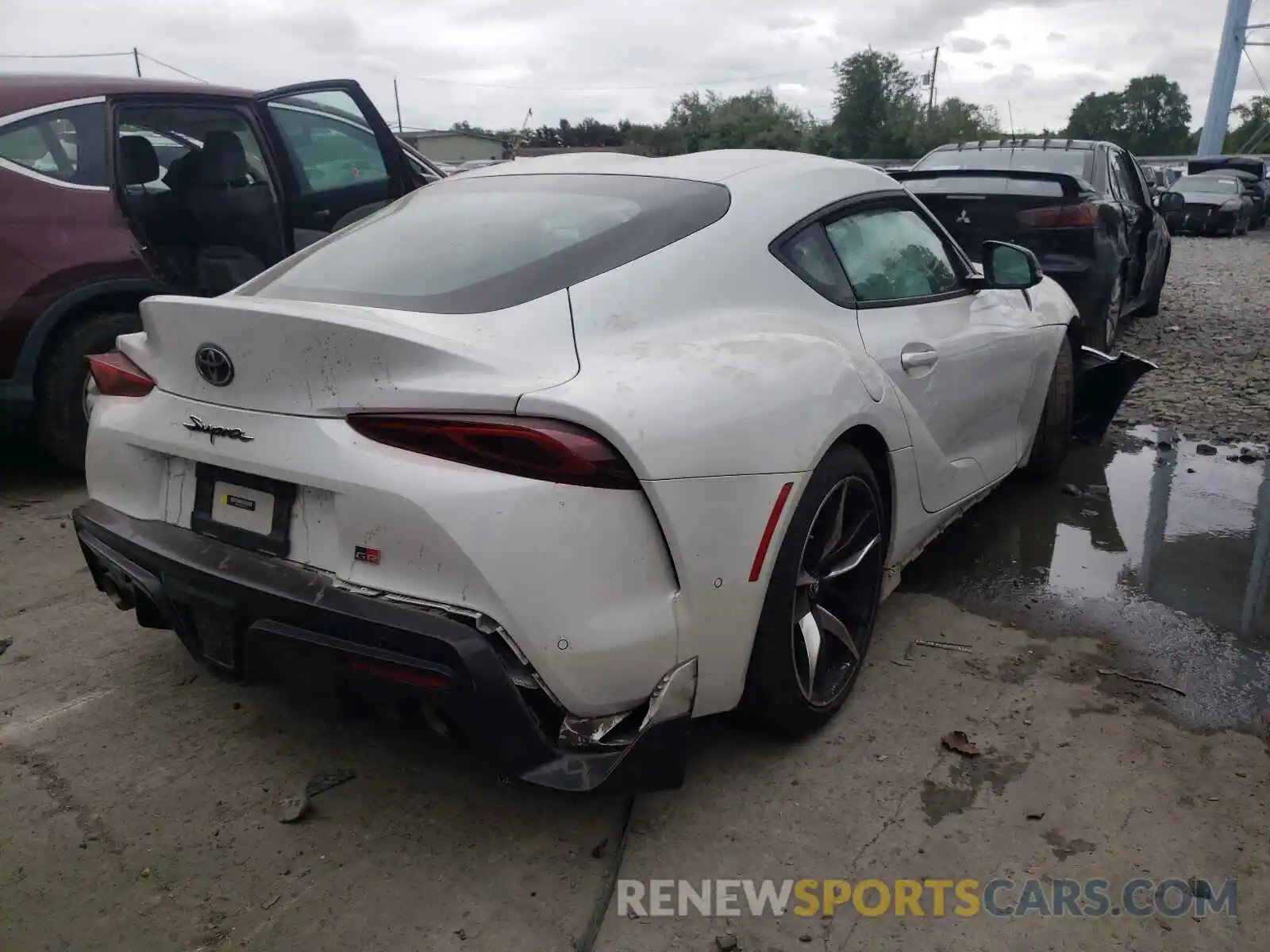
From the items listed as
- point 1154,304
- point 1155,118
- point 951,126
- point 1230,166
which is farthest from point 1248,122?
point 1154,304

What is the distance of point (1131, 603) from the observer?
11.7 feet

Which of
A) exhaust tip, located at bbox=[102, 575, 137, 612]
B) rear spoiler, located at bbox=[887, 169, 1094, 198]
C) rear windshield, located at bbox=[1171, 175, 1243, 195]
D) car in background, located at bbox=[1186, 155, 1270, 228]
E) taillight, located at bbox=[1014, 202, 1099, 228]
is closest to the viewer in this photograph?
exhaust tip, located at bbox=[102, 575, 137, 612]

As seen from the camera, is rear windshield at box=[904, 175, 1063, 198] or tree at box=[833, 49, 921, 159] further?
tree at box=[833, 49, 921, 159]

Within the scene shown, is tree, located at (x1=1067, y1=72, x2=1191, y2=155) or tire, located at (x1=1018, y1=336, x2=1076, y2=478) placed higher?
tree, located at (x1=1067, y1=72, x2=1191, y2=155)

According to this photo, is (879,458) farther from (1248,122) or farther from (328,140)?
(1248,122)

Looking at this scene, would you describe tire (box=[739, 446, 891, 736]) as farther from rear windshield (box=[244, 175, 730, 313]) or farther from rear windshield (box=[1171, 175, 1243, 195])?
rear windshield (box=[1171, 175, 1243, 195])

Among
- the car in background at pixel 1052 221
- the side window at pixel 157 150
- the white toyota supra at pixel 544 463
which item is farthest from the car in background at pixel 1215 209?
the white toyota supra at pixel 544 463

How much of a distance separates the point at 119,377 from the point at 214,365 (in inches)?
19.0

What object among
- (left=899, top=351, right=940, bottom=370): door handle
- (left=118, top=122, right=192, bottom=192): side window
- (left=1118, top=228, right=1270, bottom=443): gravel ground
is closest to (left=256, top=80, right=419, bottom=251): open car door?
(left=118, top=122, right=192, bottom=192): side window

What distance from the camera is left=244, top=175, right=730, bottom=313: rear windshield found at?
2.33 metres

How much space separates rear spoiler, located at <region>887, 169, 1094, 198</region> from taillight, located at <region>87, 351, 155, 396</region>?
5.03 metres

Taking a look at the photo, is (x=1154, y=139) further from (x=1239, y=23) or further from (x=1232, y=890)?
(x=1232, y=890)

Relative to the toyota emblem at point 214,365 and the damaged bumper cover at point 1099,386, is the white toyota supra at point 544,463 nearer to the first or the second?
the toyota emblem at point 214,365

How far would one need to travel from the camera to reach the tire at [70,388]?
438 cm
